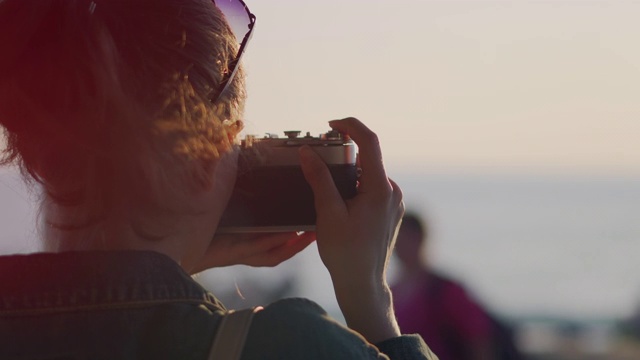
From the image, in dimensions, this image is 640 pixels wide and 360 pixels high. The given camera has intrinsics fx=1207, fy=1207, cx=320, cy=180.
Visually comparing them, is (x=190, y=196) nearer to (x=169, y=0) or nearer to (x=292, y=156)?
(x=169, y=0)

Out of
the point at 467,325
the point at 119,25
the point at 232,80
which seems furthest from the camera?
the point at 467,325

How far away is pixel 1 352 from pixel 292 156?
0.70m

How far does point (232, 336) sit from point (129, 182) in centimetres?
27

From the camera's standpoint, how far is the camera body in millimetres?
1903

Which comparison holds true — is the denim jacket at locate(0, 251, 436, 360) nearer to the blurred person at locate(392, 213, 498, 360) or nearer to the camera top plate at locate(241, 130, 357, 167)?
the camera top plate at locate(241, 130, 357, 167)

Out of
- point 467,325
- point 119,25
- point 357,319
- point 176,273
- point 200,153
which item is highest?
point 119,25

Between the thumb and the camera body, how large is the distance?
5cm

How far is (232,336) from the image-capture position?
133cm

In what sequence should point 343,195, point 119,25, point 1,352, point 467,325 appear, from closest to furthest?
point 1,352 < point 119,25 < point 343,195 < point 467,325

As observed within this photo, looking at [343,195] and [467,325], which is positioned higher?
[343,195]

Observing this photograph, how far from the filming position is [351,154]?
190 centimetres

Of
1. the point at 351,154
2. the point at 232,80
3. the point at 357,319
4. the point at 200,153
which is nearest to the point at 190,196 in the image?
the point at 200,153

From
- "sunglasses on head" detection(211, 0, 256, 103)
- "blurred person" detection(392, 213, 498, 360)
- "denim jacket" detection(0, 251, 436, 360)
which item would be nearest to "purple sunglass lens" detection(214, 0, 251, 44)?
"sunglasses on head" detection(211, 0, 256, 103)

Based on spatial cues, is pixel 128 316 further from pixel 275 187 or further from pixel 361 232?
pixel 275 187
